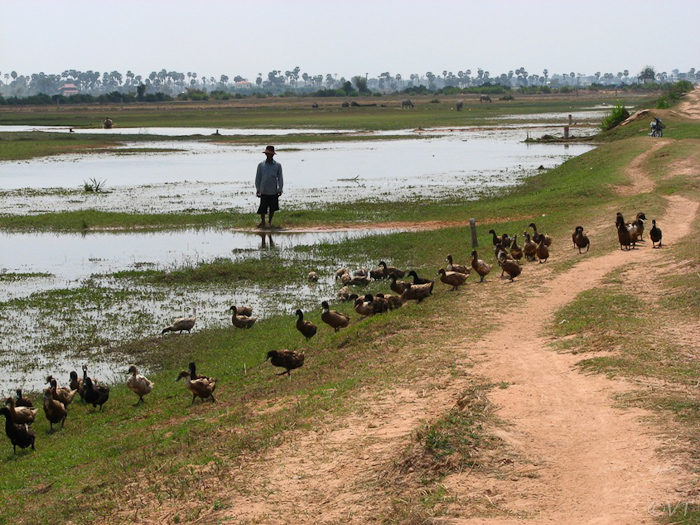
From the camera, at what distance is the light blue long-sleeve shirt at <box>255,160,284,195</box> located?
2788 cm

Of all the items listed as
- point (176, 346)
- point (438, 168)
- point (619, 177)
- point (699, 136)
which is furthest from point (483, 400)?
point (438, 168)

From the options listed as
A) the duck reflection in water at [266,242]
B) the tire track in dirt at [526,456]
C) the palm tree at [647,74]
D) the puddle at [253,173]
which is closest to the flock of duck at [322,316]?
the tire track in dirt at [526,456]

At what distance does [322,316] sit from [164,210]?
62.6 feet

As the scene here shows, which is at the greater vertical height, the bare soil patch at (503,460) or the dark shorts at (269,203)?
the dark shorts at (269,203)

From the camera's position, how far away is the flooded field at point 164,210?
17031mm

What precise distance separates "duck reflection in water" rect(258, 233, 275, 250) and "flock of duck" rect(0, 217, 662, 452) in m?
4.76

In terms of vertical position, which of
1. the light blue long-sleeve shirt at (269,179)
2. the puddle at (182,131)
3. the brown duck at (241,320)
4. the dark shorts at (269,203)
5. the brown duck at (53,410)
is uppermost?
A: the puddle at (182,131)

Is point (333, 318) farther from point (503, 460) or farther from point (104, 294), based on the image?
point (503, 460)

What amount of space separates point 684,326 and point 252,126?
248ft

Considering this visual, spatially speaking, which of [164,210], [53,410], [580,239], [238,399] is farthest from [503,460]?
[164,210]

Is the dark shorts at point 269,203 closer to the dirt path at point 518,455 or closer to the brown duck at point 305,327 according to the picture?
the brown duck at point 305,327

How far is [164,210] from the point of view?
32.7 meters

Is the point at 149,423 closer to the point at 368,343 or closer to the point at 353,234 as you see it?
the point at 368,343

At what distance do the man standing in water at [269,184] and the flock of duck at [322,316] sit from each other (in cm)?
803
